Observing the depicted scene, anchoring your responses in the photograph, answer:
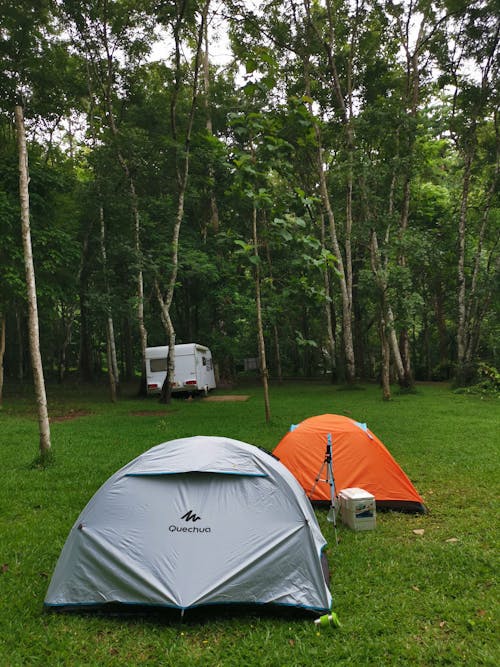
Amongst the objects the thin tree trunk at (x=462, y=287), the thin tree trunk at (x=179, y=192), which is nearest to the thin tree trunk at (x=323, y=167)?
the thin tree trunk at (x=179, y=192)

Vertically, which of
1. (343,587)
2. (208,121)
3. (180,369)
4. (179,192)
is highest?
(208,121)

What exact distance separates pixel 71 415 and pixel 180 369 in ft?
19.5

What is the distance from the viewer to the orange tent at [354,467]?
6.03 metres

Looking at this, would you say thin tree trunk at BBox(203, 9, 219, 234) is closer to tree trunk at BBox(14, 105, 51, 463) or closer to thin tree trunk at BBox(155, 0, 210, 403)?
thin tree trunk at BBox(155, 0, 210, 403)

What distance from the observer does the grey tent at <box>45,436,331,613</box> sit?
3732 millimetres

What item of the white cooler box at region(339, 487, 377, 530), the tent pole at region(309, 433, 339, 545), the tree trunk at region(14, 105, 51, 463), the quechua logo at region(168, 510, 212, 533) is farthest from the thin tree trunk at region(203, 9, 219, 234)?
the quechua logo at region(168, 510, 212, 533)

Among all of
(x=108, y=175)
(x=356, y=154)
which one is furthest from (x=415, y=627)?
(x=108, y=175)

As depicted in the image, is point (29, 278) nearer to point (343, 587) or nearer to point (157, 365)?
point (343, 587)

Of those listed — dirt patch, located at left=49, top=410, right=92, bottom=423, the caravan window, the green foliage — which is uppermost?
the caravan window

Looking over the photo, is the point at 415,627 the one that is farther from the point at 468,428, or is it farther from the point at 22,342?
the point at 22,342

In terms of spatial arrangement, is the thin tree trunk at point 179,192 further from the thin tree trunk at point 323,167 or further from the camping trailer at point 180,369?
the thin tree trunk at point 323,167

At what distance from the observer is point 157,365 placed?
20719mm

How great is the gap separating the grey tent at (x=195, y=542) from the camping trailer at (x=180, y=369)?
1604cm

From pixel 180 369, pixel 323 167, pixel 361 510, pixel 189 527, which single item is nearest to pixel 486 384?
pixel 323 167
